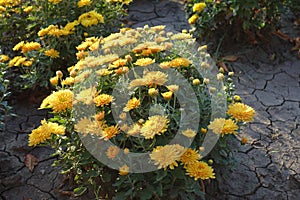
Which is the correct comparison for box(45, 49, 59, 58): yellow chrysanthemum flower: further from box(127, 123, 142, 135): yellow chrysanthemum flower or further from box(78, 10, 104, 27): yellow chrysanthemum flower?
box(127, 123, 142, 135): yellow chrysanthemum flower

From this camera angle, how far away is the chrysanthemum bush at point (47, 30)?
320 cm

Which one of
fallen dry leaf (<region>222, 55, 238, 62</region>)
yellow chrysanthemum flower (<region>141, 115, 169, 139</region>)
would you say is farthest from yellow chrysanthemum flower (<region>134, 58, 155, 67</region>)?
fallen dry leaf (<region>222, 55, 238, 62</region>)

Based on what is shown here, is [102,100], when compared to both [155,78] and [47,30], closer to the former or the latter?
[155,78]

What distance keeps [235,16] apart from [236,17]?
0.03 meters

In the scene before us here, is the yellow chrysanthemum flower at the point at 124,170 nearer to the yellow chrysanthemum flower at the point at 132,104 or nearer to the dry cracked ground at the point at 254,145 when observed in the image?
the yellow chrysanthemum flower at the point at 132,104

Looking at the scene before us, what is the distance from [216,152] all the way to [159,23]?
280 cm

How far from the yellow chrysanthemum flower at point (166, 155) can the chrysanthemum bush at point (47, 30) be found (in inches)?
56.6

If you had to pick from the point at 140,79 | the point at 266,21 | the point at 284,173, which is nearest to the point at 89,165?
the point at 140,79

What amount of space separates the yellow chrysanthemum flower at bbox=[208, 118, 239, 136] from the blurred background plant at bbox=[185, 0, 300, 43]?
1.76 metres

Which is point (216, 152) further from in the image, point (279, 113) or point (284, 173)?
point (279, 113)

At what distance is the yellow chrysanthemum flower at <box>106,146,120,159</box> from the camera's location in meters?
2.06

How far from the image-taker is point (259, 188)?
2740mm

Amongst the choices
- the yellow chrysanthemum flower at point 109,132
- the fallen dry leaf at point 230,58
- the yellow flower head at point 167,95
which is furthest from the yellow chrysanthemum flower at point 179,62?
the fallen dry leaf at point 230,58

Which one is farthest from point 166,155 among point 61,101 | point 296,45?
point 296,45
